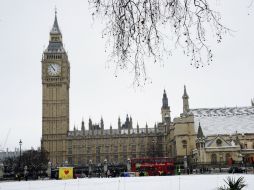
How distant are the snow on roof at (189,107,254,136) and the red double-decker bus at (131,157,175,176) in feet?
78.8

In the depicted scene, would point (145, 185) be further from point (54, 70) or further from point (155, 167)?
point (54, 70)

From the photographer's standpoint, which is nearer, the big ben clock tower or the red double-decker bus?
the red double-decker bus

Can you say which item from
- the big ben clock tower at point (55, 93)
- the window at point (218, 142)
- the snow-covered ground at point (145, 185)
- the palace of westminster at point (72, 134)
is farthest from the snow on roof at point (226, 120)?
the snow-covered ground at point (145, 185)

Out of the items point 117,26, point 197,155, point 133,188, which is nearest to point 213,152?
point 197,155

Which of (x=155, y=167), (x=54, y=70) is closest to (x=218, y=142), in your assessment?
(x=155, y=167)

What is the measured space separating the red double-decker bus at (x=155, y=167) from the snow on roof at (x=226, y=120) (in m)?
24.0

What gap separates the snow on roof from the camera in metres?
75.8

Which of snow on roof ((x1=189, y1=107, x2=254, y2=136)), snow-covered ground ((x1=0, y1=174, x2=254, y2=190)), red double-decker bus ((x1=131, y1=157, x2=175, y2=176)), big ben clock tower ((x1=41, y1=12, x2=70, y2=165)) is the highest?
big ben clock tower ((x1=41, y1=12, x2=70, y2=165))

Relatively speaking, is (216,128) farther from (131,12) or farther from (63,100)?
(131,12)

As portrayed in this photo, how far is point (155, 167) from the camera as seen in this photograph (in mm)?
51938

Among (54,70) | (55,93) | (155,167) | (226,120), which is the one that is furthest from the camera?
(55,93)

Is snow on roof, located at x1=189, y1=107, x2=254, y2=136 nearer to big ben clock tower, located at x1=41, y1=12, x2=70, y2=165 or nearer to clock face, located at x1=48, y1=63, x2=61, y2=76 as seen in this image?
big ben clock tower, located at x1=41, y1=12, x2=70, y2=165

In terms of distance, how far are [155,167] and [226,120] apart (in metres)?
30.3

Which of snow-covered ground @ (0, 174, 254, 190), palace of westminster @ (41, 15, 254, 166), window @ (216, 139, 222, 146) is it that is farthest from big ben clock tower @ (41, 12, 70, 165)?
snow-covered ground @ (0, 174, 254, 190)
